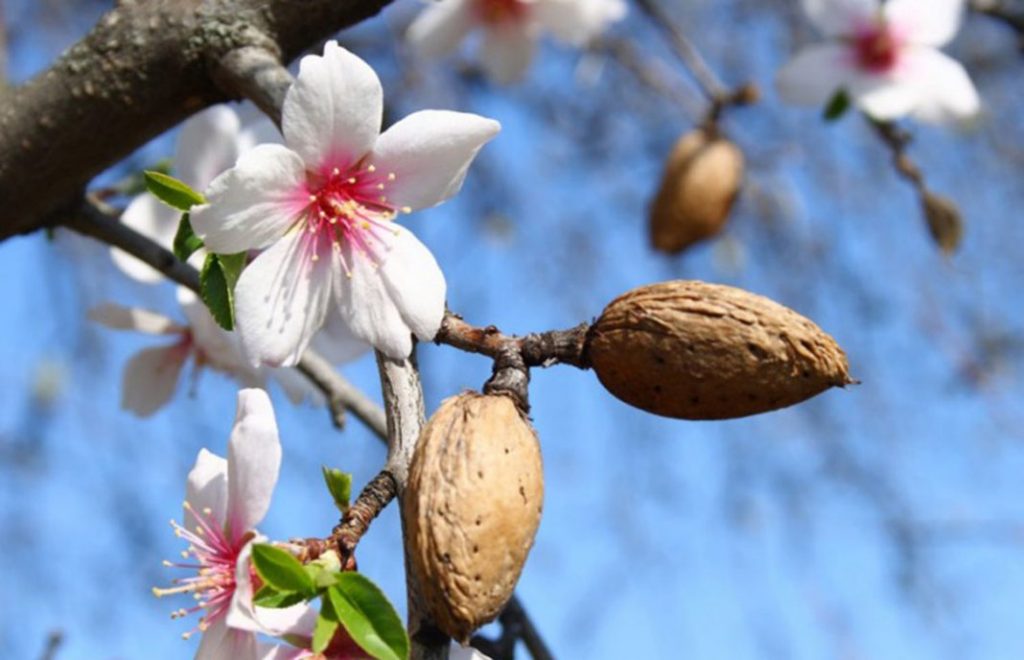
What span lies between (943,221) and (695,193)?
17.1 inches

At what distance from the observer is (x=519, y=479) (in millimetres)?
787

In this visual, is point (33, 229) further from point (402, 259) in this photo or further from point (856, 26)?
point (856, 26)

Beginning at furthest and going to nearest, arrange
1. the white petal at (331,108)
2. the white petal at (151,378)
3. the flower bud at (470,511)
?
the white petal at (151,378), the white petal at (331,108), the flower bud at (470,511)

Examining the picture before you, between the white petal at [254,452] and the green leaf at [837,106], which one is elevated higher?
the green leaf at [837,106]

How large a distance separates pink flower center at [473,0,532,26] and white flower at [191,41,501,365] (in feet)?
3.23

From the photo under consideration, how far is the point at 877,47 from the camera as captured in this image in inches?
80.0

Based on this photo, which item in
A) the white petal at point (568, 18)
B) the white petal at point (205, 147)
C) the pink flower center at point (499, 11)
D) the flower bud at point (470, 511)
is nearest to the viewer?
the flower bud at point (470, 511)

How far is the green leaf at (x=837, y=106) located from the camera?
198 cm

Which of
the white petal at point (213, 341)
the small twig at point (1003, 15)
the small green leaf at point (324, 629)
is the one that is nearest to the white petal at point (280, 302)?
the small green leaf at point (324, 629)

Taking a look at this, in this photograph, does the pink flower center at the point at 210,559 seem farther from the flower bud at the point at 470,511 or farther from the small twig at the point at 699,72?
the small twig at the point at 699,72

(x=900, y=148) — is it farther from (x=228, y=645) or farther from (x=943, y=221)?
(x=228, y=645)

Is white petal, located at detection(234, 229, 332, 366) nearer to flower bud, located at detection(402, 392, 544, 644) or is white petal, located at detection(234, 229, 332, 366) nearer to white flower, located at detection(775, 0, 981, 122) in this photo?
flower bud, located at detection(402, 392, 544, 644)

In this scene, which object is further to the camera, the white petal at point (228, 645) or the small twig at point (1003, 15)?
the small twig at point (1003, 15)

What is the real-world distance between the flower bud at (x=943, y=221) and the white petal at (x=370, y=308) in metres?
1.21
